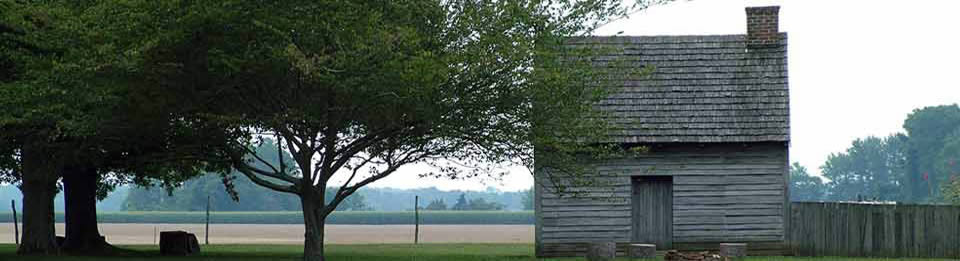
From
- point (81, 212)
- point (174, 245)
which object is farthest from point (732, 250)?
point (81, 212)

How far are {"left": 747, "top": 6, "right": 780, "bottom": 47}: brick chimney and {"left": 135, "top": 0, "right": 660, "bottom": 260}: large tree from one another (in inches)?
280

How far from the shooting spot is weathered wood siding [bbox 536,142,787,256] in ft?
111

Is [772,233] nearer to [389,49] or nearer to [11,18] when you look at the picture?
[389,49]

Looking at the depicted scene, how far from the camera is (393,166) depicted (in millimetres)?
29438

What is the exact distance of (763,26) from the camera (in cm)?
3494

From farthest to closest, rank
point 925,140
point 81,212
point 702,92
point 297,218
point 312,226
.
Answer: point 925,140 < point 297,218 < point 81,212 < point 702,92 < point 312,226

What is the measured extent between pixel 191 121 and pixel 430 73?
6.59 meters

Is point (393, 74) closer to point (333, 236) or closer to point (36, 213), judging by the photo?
point (36, 213)

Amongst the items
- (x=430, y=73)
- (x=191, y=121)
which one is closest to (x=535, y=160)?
(x=430, y=73)

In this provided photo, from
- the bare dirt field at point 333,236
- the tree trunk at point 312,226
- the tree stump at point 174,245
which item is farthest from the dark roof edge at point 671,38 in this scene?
the bare dirt field at point 333,236

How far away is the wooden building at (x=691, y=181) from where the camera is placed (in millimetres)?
33844

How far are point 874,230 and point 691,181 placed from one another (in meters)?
4.45

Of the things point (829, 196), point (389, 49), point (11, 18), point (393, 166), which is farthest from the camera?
point (829, 196)

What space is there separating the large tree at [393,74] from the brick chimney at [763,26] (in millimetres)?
7100
